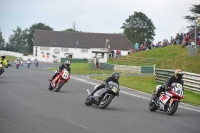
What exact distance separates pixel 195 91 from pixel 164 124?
14.8 metres

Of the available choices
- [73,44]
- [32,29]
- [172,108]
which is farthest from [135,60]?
[32,29]

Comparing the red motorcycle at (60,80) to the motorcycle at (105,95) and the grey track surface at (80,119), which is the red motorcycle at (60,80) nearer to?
the grey track surface at (80,119)

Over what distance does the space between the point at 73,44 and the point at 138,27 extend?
23.3 m

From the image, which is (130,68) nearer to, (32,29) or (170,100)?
(170,100)

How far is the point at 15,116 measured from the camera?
12188 millimetres

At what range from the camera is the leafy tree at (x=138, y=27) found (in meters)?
126

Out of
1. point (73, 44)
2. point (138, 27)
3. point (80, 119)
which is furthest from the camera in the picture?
point (138, 27)

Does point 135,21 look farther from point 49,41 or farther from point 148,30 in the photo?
point 49,41

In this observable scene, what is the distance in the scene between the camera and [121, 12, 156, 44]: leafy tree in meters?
126

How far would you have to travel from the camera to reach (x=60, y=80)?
74.2 ft

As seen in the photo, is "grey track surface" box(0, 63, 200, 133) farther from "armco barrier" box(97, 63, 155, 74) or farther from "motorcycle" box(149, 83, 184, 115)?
"armco barrier" box(97, 63, 155, 74)

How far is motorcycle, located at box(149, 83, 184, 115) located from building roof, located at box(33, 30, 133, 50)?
3699 inches

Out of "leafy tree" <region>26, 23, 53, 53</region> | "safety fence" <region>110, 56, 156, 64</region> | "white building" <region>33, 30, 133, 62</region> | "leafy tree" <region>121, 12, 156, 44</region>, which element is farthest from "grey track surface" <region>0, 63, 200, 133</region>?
"leafy tree" <region>26, 23, 53, 53</region>

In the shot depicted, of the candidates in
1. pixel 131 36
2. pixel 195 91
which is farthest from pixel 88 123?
pixel 131 36
